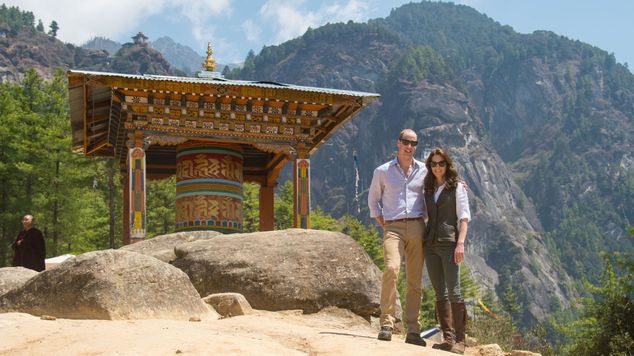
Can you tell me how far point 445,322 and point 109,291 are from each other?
149 inches

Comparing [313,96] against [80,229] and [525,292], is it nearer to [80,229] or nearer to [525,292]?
[80,229]

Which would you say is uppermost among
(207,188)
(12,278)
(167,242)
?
(207,188)

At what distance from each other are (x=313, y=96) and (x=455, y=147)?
156249 mm

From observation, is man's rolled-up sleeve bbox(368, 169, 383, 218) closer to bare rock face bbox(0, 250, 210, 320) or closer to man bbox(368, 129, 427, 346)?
man bbox(368, 129, 427, 346)

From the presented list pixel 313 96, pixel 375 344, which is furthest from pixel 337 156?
pixel 375 344

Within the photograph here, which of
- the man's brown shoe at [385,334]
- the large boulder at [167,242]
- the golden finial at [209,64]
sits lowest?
the man's brown shoe at [385,334]

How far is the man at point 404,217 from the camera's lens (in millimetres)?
8742

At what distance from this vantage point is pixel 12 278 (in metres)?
11.5

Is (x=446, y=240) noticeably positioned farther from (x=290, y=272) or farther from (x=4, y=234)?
(x=4, y=234)

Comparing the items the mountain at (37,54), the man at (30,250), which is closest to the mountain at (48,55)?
the mountain at (37,54)

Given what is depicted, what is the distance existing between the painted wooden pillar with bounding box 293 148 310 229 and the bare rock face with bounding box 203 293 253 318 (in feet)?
31.0

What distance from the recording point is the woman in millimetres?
8695

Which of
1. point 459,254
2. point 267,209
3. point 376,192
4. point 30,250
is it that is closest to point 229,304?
point 376,192

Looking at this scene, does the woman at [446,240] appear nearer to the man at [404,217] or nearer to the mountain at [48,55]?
the man at [404,217]
